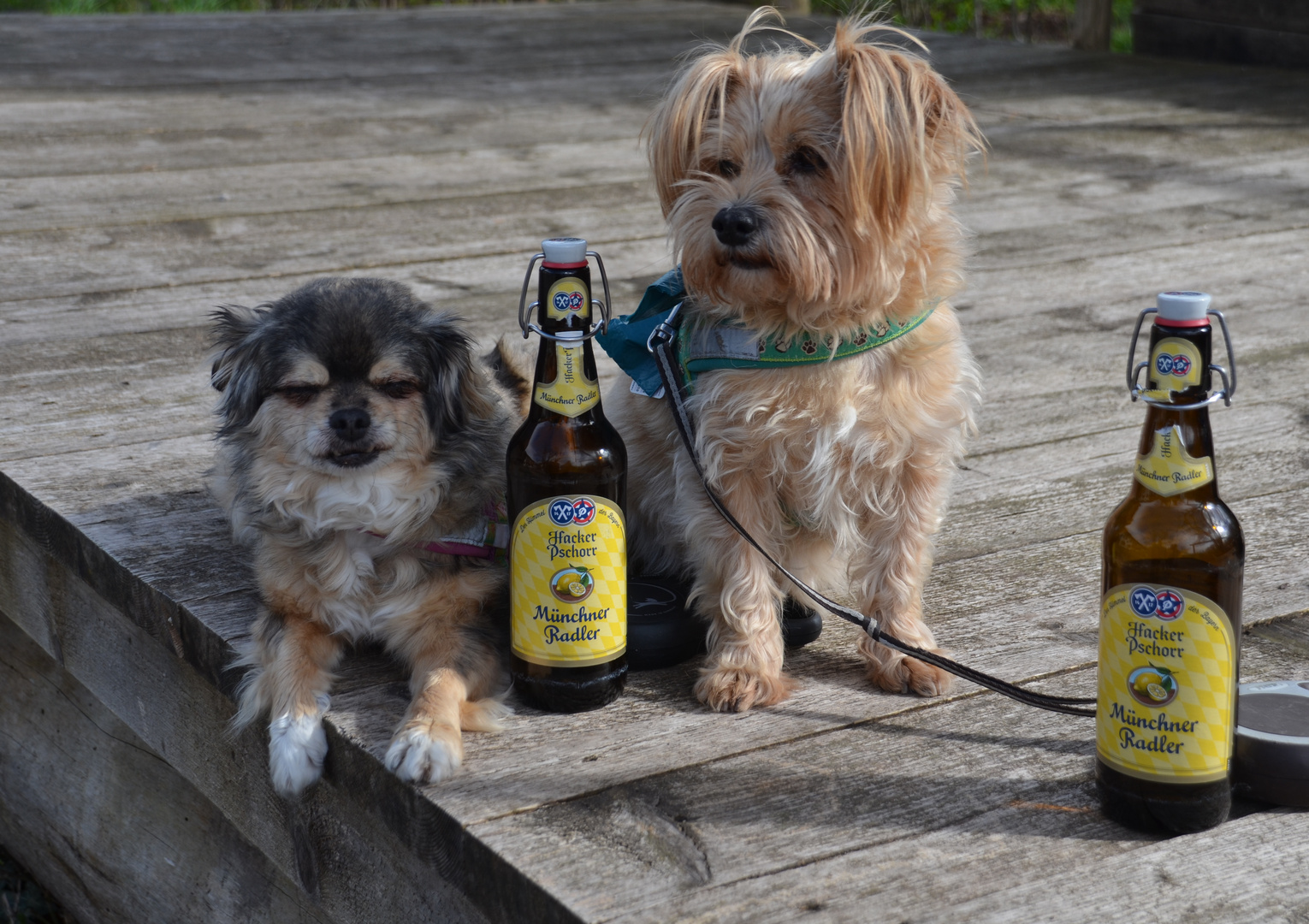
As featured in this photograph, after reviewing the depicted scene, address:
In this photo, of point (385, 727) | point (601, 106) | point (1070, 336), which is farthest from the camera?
point (601, 106)

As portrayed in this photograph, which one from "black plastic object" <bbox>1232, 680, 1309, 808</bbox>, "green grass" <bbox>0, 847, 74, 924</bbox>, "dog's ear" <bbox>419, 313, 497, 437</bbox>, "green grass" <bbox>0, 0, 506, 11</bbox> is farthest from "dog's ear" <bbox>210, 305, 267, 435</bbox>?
"green grass" <bbox>0, 0, 506, 11</bbox>

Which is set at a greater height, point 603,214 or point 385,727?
point 603,214

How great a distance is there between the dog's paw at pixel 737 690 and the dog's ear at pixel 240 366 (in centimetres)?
89

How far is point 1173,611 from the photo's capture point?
158 centimetres

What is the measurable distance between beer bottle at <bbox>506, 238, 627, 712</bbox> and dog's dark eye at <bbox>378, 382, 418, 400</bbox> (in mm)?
246

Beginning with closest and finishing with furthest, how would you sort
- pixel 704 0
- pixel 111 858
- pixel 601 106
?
pixel 111 858 < pixel 601 106 < pixel 704 0

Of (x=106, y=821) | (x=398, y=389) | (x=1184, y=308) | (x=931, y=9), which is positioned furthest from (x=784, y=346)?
(x=931, y=9)

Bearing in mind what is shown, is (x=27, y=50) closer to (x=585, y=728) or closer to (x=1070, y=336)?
(x=1070, y=336)

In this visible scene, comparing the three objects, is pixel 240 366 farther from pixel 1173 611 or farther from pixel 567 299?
pixel 1173 611

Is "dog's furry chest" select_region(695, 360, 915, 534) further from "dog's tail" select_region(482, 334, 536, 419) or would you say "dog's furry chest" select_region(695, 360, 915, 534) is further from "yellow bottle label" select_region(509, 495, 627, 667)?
"dog's tail" select_region(482, 334, 536, 419)

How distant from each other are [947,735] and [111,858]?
229 cm

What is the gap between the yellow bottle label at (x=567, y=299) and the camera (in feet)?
6.23

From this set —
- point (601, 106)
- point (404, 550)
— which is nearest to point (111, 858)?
point (404, 550)

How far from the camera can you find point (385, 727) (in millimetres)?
1969
